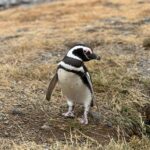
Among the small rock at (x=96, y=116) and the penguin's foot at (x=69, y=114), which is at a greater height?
the penguin's foot at (x=69, y=114)

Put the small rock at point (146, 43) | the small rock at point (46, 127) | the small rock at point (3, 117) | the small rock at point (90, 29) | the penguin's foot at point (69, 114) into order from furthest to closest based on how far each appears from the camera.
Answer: the small rock at point (90, 29) < the small rock at point (146, 43) < the penguin's foot at point (69, 114) < the small rock at point (3, 117) < the small rock at point (46, 127)

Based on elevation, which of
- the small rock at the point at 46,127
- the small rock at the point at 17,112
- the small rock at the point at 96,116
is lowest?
the small rock at the point at 96,116

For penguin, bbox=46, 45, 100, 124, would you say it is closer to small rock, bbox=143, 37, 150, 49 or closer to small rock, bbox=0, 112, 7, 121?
small rock, bbox=0, 112, 7, 121

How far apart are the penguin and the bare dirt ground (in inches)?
8.5

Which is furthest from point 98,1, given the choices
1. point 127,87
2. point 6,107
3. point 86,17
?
point 6,107

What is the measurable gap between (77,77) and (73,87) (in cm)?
11

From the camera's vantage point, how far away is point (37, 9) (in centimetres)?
1414

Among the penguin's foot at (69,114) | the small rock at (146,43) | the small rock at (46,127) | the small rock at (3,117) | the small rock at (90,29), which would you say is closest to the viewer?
the small rock at (46,127)

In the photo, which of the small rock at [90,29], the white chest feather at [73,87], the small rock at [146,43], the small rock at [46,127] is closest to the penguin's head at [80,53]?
the white chest feather at [73,87]

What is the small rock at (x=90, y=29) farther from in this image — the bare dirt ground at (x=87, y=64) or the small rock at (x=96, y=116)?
the small rock at (x=96, y=116)

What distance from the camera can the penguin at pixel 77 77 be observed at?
5.35 metres

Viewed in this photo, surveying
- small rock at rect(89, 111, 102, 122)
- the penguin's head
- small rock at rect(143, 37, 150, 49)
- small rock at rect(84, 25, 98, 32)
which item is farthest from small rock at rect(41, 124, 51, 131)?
small rock at rect(84, 25, 98, 32)

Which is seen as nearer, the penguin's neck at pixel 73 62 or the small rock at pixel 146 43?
the penguin's neck at pixel 73 62

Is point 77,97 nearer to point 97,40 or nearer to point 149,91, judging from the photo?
point 149,91
